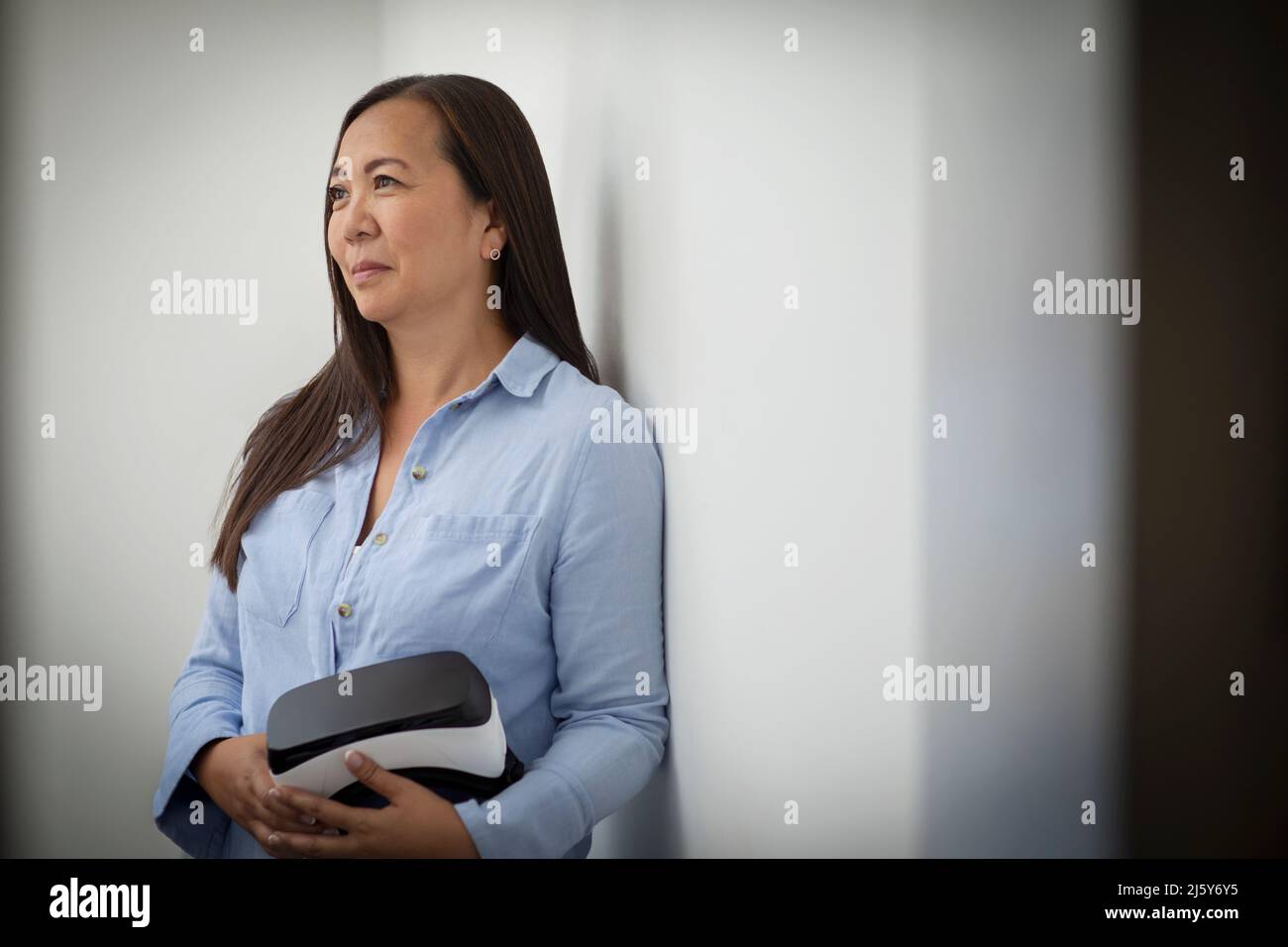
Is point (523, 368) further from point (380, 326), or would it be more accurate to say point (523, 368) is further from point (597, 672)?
point (597, 672)

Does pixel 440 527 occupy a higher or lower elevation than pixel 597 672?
higher

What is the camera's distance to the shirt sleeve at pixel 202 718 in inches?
36.3

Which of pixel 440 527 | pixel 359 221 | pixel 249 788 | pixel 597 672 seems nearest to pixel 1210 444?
pixel 597 672

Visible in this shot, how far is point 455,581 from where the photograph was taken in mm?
862

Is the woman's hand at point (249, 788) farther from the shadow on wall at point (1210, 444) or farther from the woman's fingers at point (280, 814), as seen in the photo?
the shadow on wall at point (1210, 444)

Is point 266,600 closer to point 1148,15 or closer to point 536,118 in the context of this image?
point 536,118

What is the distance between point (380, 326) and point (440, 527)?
0.72ft

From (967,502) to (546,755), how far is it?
1.37ft

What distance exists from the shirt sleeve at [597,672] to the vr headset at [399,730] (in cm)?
4

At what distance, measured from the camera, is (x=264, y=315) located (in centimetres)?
94

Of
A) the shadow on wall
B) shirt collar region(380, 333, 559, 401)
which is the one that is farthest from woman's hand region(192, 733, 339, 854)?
the shadow on wall

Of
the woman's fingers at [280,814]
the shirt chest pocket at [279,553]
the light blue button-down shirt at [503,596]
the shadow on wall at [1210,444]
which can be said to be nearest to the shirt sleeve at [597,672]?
the light blue button-down shirt at [503,596]

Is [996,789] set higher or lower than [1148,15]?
lower
